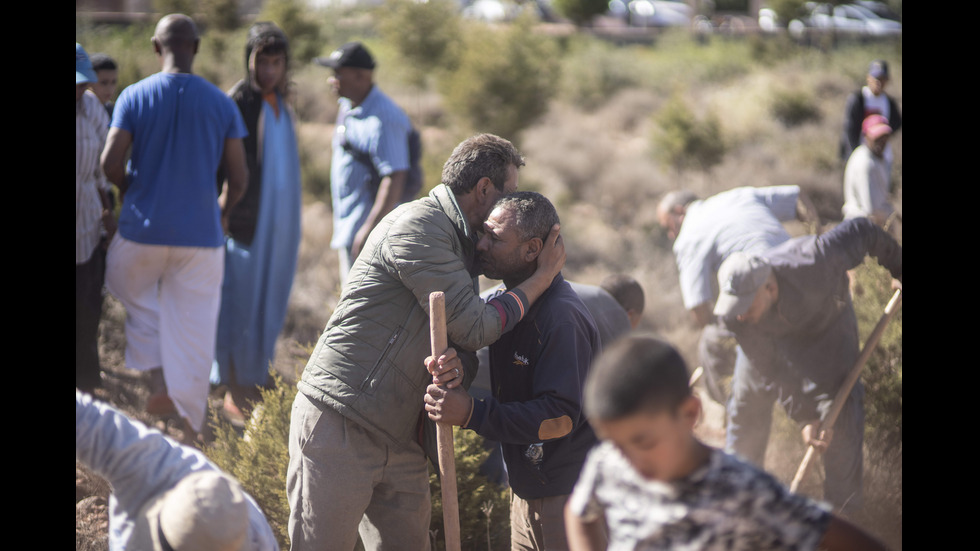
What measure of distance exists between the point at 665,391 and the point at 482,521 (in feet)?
7.52

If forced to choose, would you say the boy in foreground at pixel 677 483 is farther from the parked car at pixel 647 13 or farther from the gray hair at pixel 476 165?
the parked car at pixel 647 13

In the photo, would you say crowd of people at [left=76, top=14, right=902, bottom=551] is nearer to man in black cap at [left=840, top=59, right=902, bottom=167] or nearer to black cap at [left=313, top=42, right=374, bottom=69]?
black cap at [left=313, top=42, right=374, bottom=69]

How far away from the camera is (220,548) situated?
2.01 meters

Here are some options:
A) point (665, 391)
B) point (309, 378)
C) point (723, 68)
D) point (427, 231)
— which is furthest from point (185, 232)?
point (723, 68)

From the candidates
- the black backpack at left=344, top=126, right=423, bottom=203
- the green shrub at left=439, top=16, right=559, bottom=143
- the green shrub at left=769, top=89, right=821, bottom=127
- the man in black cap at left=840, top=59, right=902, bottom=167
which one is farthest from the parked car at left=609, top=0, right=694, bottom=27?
the black backpack at left=344, top=126, right=423, bottom=203

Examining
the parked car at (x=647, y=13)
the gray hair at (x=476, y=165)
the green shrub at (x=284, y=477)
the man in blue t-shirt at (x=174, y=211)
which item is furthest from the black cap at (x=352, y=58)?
the parked car at (x=647, y=13)

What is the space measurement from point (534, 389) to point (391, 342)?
486mm

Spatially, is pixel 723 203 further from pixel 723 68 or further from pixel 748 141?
pixel 723 68

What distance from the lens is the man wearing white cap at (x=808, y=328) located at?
4.13m

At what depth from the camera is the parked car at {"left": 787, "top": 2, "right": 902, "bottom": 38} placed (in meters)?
27.8

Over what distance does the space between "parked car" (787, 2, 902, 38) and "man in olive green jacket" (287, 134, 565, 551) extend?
26640 millimetres

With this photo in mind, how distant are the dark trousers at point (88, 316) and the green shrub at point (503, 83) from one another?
32.7 feet

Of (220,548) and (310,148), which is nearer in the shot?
(220,548)

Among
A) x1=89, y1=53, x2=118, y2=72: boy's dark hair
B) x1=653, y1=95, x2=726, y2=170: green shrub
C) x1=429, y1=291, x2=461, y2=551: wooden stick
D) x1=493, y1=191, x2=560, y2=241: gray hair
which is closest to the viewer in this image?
x1=429, y1=291, x2=461, y2=551: wooden stick
